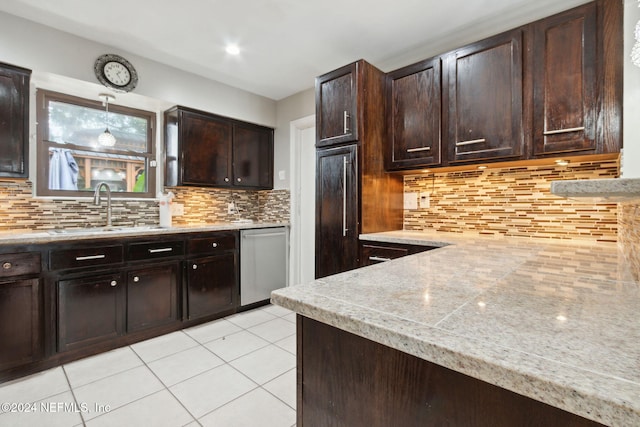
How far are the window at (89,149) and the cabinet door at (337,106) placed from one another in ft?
6.23

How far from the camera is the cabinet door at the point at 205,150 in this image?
3.17 meters

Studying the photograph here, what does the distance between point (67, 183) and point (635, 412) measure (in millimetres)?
3655

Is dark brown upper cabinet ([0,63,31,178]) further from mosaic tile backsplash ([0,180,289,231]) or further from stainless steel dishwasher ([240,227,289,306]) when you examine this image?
stainless steel dishwasher ([240,227,289,306])

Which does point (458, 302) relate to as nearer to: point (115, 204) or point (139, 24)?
point (139, 24)

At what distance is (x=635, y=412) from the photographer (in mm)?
336

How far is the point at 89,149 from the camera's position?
291 cm

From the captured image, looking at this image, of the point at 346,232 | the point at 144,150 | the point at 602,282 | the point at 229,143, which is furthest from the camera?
the point at 229,143

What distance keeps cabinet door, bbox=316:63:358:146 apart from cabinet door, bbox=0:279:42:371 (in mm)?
2413

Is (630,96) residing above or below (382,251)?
above

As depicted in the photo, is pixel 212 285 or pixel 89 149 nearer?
pixel 89 149

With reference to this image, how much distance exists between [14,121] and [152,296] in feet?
5.42

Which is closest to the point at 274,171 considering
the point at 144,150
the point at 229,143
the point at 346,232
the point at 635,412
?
the point at 229,143

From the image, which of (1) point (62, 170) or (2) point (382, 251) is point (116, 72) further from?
(2) point (382, 251)

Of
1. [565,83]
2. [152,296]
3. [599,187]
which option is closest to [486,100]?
[565,83]
